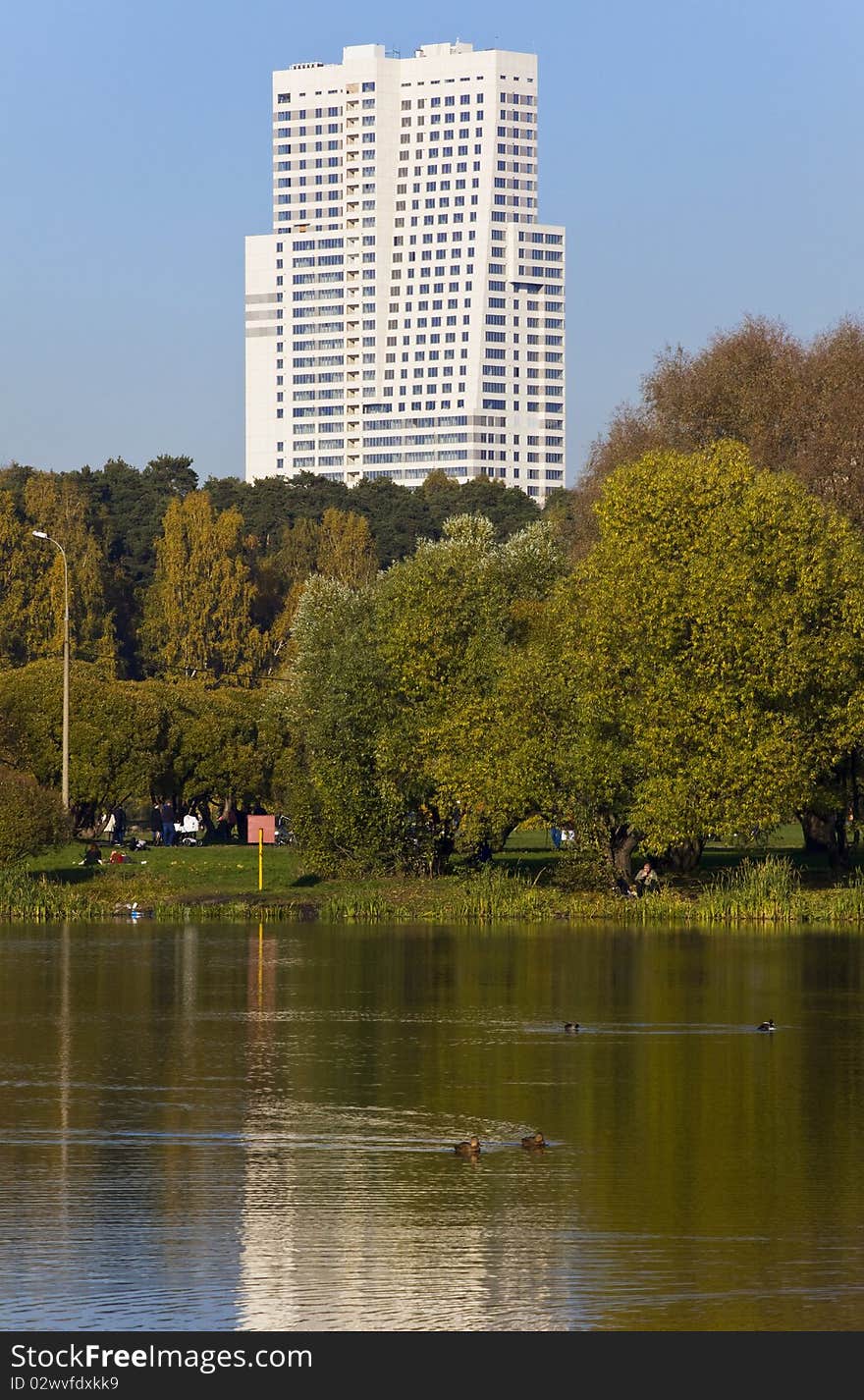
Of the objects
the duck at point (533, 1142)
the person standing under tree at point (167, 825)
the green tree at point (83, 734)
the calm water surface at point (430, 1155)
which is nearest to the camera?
the calm water surface at point (430, 1155)

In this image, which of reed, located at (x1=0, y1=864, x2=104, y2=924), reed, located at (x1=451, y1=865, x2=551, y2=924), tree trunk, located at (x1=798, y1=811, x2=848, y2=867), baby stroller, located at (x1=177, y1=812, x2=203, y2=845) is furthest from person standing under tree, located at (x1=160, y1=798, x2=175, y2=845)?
tree trunk, located at (x1=798, y1=811, x2=848, y2=867)

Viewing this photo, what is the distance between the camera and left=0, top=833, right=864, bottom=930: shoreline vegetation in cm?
5388

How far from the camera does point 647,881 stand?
58406mm

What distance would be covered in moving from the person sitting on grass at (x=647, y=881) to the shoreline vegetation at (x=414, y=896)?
14.7 inches

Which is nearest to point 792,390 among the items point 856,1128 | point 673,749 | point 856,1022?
point 673,749

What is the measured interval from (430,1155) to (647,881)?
40224mm

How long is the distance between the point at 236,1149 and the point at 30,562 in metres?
102

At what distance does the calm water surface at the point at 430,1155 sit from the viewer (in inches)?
525

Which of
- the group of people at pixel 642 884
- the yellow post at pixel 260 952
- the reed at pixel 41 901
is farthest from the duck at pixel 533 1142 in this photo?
the group of people at pixel 642 884

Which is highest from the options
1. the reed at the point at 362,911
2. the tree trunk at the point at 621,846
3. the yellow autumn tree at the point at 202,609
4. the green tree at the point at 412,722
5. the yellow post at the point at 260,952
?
the yellow autumn tree at the point at 202,609

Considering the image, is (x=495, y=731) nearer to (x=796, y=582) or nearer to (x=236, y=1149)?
(x=796, y=582)

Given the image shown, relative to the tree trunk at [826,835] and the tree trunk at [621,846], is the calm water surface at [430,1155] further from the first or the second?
the tree trunk at [826,835]

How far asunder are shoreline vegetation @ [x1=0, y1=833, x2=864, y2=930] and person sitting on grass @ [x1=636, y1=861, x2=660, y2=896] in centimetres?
37

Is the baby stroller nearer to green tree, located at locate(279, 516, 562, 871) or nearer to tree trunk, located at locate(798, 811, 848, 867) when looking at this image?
green tree, located at locate(279, 516, 562, 871)
